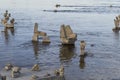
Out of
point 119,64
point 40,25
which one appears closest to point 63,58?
point 119,64

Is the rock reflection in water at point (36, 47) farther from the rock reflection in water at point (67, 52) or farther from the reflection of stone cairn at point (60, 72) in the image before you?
Answer: the reflection of stone cairn at point (60, 72)

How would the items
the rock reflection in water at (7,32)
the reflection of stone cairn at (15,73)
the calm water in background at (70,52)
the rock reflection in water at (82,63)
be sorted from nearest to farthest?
the reflection of stone cairn at (15,73) < the calm water in background at (70,52) < the rock reflection in water at (82,63) < the rock reflection in water at (7,32)

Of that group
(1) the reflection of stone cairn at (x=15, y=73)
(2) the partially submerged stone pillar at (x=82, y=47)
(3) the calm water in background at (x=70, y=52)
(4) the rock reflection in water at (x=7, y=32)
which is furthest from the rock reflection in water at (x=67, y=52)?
(1) the reflection of stone cairn at (x=15, y=73)

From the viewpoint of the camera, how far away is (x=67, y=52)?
53.7 m

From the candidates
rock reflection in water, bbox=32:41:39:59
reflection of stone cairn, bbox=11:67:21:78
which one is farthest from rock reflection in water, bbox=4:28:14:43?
reflection of stone cairn, bbox=11:67:21:78

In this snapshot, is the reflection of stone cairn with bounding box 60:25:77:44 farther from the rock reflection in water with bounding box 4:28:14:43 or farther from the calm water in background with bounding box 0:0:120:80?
the rock reflection in water with bounding box 4:28:14:43

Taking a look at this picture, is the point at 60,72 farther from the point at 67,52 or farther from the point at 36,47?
the point at 36,47

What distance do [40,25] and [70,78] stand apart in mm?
44062

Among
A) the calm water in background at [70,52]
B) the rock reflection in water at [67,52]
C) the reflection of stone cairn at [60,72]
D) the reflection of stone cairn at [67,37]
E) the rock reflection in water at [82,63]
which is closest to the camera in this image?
the reflection of stone cairn at [60,72]

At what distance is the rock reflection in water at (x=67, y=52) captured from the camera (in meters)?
49.5

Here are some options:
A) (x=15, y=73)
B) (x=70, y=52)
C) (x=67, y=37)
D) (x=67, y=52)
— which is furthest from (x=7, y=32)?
(x=15, y=73)

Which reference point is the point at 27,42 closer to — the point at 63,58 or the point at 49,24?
the point at 63,58

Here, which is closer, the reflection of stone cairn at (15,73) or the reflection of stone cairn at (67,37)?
the reflection of stone cairn at (15,73)

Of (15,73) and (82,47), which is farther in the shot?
(82,47)
